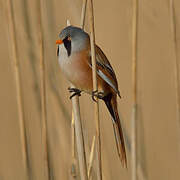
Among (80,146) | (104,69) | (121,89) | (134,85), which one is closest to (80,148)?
(80,146)

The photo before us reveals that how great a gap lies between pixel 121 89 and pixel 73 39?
108cm

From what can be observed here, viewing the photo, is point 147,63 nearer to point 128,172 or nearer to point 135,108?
point 128,172

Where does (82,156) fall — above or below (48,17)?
below

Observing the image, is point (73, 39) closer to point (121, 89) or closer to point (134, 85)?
point (134, 85)

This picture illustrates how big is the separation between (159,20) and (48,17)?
665 millimetres

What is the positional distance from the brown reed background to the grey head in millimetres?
454

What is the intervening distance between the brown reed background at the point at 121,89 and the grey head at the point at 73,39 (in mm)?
454

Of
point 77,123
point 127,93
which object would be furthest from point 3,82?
point 77,123

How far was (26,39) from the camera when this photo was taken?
2.12 meters

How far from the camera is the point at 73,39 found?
1.70 metres

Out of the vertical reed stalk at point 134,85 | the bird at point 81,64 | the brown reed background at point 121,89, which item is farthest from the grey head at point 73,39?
the brown reed background at point 121,89

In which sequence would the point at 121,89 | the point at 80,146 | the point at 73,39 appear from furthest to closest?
the point at 121,89 → the point at 73,39 → the point at 80,146

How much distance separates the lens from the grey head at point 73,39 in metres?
1.67

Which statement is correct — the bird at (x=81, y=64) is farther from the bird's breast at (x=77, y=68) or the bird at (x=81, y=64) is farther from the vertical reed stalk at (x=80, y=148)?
the vertical reed stalk at (x=80, y=148)
